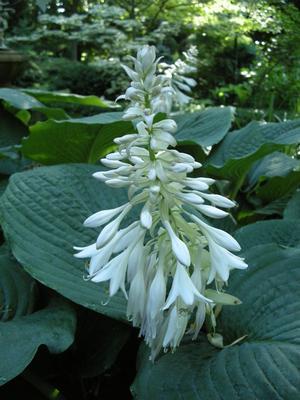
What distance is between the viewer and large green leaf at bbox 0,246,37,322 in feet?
4.55

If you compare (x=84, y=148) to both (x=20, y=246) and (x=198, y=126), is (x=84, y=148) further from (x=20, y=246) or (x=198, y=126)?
(x=20, y=246)

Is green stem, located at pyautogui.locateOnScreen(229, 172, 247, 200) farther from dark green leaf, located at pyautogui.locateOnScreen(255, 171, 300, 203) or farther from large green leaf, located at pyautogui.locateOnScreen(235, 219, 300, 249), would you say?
large green leaf, located at pyautogui.locateOnScreen(235, 219, 300, 249)

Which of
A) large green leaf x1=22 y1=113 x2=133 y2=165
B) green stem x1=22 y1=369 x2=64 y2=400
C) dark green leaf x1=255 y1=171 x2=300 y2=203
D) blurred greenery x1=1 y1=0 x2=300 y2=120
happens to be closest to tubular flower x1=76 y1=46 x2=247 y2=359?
green stem x1=22 y1=369 x2=64 y2=400

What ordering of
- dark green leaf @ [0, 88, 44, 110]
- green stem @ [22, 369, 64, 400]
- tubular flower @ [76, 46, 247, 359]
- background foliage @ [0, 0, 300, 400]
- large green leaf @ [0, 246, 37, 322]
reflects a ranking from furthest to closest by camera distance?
dark green leaf @ [0, 88, 44, 110]
large green leaf @ [0, 246, 37, 322]
green stem @ [22, 369, 64, 400]
background foliage @ [0, 0, 300, 400]
tubular flower @ [76, 46, 247, 359]

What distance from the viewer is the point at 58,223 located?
56.2 inches

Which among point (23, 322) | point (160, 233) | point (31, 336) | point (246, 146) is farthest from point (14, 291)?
point (246, 146)

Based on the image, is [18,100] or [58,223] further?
[18,100]

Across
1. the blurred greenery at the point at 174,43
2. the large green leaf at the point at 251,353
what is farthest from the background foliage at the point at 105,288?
the blurred greenery at the point at 174,43

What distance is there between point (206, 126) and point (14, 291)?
44.6 inches

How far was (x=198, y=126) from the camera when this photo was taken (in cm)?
226

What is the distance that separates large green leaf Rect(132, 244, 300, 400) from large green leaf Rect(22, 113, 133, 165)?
0.92 metres

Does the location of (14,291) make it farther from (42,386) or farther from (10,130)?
(10,130)

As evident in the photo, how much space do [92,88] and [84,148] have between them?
290 inches

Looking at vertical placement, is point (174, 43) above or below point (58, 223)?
below
